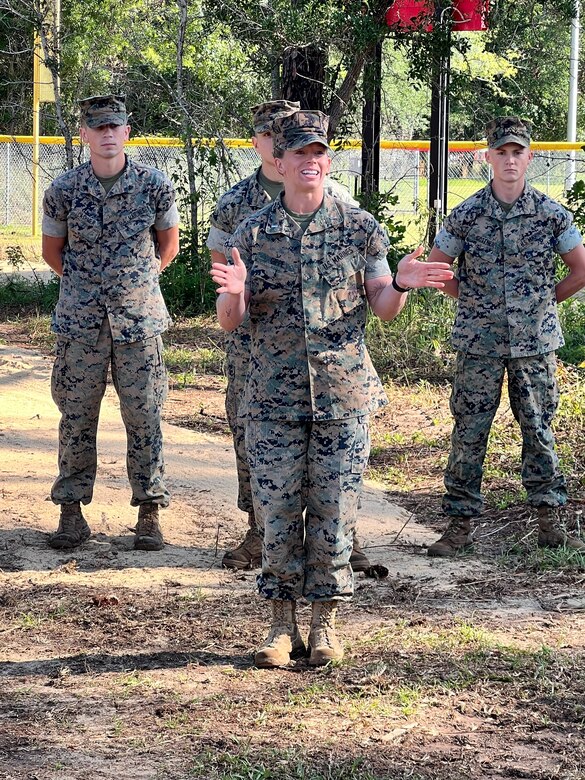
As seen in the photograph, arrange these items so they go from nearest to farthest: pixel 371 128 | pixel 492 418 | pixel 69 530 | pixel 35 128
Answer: pixel 492 418, pixel 69 530, pixel 371 128, pixel 35 128

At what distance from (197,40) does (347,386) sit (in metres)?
10.1

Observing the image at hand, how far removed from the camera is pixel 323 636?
14.8ft

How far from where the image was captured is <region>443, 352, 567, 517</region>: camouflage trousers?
5.82 m

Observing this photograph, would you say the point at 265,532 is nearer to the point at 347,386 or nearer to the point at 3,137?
the point at 347,386

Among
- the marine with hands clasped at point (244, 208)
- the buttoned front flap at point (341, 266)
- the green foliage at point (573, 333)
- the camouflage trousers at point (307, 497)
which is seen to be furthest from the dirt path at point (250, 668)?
the green foliage at point (573, 333)

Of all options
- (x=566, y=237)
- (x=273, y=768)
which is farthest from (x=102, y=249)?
(x=273, y=768)

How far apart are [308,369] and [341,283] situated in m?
0.33

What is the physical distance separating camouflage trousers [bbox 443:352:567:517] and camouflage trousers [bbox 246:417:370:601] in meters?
1.51

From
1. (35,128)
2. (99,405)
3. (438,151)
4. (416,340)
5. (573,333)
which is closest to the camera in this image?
(99,405)

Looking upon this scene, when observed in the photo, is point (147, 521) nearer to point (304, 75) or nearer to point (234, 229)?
point (234, 229)

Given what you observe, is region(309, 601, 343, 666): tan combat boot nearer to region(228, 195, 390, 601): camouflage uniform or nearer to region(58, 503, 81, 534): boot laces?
region(228, 195, 390, 601): camouflage uniform

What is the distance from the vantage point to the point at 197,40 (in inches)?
539

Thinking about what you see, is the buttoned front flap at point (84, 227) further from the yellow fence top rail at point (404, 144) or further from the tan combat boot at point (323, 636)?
the yellow fence top rail at point (404, 144)

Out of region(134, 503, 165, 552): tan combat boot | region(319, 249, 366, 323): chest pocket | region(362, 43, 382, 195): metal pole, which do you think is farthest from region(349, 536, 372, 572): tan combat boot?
region(362, 43, 382, 195): metal pole
